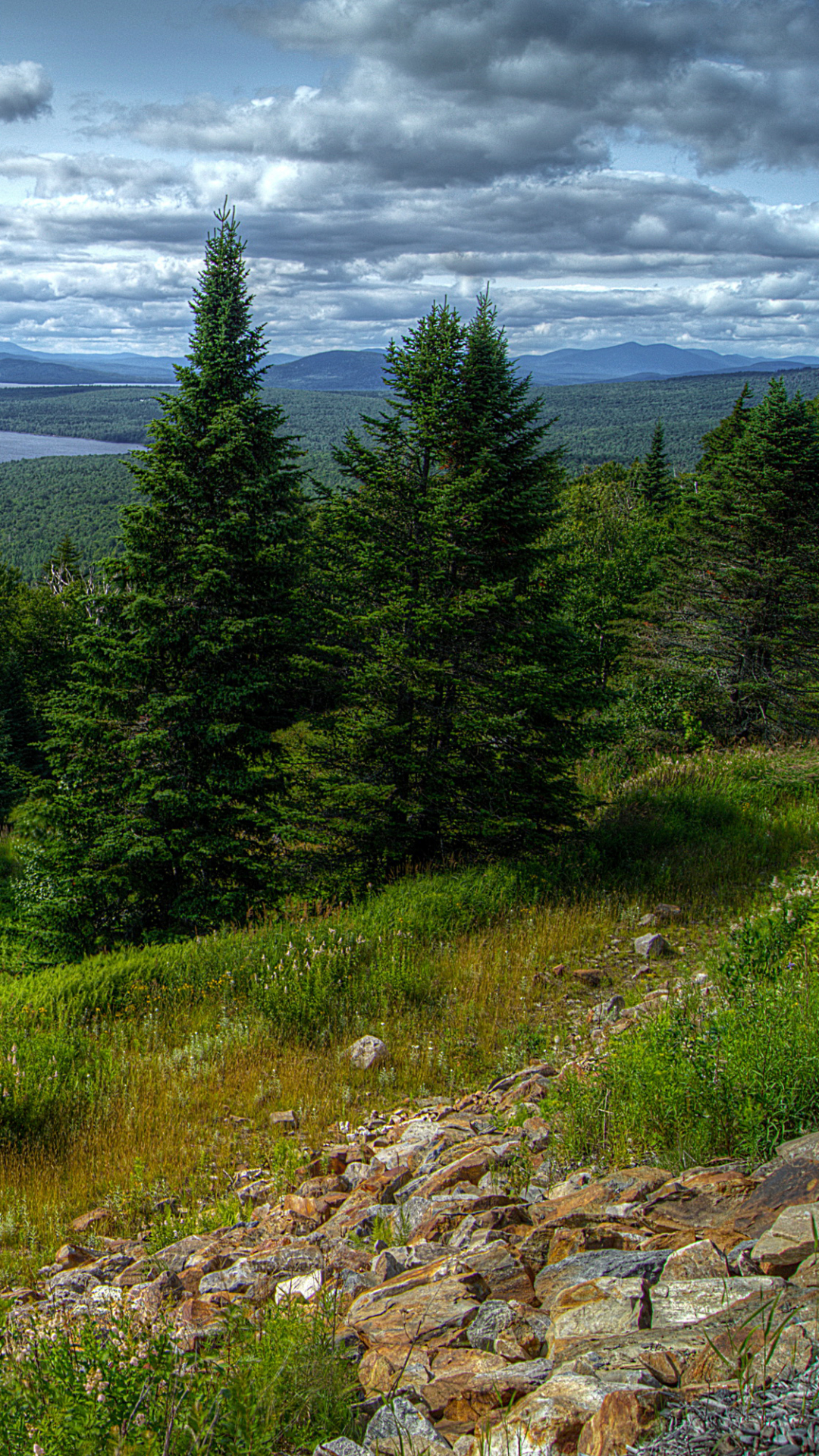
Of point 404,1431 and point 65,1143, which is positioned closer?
point 404,1431

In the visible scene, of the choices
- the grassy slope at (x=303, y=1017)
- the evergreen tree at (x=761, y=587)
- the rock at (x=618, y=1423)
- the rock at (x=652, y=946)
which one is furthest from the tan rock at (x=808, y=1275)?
the evergreen tree at (x=761, y=587)

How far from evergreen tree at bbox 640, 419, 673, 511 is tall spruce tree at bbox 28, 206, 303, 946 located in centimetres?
5019

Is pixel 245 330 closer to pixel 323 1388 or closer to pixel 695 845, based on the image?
pixel 695 845

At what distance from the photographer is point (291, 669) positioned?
1338 centimetres

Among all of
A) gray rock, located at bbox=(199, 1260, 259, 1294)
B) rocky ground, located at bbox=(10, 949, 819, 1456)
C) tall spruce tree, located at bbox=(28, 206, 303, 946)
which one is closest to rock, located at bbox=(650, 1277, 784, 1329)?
rocky ground, located at bbox=(10, 949, 819, 1456)

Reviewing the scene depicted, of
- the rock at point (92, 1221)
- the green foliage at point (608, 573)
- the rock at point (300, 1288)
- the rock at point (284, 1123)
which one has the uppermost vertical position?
the green foliage at point (608, 573)

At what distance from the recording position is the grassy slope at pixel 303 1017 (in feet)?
16.8

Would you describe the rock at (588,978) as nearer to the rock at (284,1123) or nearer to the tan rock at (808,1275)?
A: the rock at (284,1123)

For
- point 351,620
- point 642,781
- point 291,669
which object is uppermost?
point 351,620

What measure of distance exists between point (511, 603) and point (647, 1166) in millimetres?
9160

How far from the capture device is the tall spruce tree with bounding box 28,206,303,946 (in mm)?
12609

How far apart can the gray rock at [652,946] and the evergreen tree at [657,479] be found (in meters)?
54.7

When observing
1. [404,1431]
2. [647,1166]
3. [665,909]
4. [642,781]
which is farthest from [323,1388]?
[642,781]

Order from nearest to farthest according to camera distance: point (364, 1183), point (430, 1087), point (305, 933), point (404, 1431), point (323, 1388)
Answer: point (404, 1431)
point (323, 1388)
point (364, 1183)
point (430, 1087)
point (305, 933)
